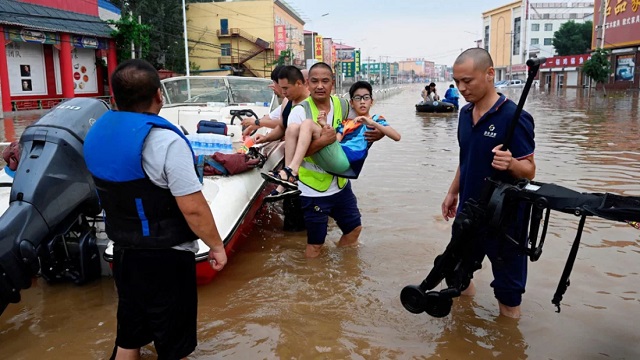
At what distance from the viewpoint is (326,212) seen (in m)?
4.78

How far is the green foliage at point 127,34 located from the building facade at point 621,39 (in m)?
35.5

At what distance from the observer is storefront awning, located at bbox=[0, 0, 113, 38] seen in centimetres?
2212

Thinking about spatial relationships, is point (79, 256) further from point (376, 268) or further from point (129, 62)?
point (376, 268)

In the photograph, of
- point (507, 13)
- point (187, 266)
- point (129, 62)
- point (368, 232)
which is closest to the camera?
point (129, 62)

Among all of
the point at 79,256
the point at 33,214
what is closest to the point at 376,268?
the point at 79,256

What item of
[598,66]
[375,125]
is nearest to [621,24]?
[598,66]

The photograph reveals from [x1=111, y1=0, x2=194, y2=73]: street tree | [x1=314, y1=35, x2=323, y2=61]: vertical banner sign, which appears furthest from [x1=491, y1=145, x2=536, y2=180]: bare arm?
[x1=314, y1=35, x2=323, y2=61]: vertical banner sign

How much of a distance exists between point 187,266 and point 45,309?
2.02m

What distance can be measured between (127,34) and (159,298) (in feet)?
99.9

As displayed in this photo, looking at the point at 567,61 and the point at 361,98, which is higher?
the point at 567,61

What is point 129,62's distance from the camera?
100.0 inches

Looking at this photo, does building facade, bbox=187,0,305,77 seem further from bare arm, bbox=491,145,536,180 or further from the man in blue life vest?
bare arm, bbox=491,145,536,180

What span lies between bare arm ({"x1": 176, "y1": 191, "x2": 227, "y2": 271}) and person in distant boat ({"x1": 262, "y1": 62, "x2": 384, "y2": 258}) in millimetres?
1713

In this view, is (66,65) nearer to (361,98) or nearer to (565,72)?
(361,98)
